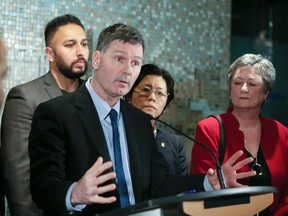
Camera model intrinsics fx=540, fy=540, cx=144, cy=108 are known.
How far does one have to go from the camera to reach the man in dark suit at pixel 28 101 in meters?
2.61

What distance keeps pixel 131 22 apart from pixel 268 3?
1.54 metres

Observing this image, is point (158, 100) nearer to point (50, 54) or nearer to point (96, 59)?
point (50, 54)

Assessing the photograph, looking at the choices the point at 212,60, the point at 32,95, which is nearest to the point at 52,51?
the point at 32,95

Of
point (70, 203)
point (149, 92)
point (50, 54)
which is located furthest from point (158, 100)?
point (70, 203)

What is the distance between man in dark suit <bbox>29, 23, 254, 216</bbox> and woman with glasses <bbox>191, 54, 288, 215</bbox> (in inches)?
24.3

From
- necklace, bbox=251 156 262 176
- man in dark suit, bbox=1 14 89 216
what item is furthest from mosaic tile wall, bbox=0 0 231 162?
necklace, bbox=251 156 262 176

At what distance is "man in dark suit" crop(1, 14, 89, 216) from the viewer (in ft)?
8.55

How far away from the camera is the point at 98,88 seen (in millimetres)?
2059

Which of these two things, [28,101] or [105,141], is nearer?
[105,141]

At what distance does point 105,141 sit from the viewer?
75.9 inches

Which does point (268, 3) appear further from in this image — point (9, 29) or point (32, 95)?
point (32, 95)

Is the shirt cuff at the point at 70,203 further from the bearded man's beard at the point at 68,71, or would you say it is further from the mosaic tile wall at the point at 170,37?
the mosaic tile wall at the point at 170,37

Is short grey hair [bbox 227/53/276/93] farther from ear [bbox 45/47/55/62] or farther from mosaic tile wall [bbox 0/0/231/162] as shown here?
mosaic tile wall [bbox 0/0/231/162]

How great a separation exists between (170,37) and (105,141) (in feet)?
7.85
